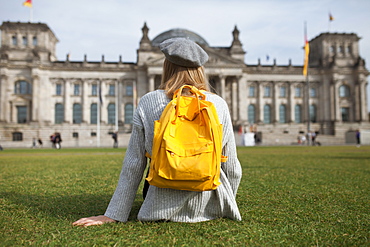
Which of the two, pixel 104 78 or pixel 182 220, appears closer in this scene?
pixel 182 220

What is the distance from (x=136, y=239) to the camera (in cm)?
260

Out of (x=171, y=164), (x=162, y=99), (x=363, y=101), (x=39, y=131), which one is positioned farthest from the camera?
(x=363, y=101)

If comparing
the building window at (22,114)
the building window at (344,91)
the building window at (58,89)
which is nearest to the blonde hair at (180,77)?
the building window at (58,89)

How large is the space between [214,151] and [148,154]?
79 centimetres

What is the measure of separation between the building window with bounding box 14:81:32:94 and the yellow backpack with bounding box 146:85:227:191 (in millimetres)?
54014

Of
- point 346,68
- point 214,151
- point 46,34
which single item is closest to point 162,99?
point 214,151

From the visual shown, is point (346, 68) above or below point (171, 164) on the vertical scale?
above

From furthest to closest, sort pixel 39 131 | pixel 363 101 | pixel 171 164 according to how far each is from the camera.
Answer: pixel 363 101 → pixel 39 131 → pixel 171 164

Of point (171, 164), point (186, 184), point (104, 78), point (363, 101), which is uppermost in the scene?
point (104, 78)

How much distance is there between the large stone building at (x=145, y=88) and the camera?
1948 inches

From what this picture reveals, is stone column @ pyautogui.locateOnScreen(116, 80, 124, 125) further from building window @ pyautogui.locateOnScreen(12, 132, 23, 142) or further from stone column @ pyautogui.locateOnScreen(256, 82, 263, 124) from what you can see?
stone column @ pyautogui.locateOnScreen(256, 82, 263, 124)

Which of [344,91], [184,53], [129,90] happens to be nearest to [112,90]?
[129,90]

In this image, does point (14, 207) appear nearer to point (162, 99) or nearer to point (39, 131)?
point (162, 99)

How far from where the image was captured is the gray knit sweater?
298 centimetres
